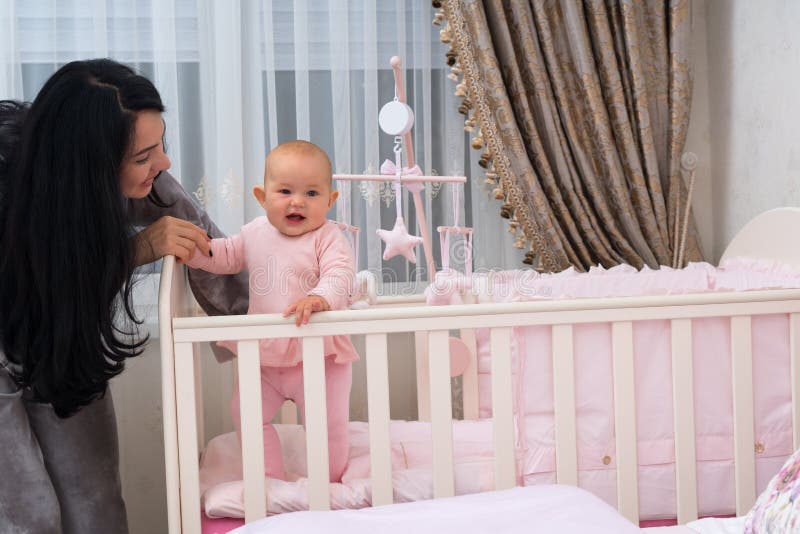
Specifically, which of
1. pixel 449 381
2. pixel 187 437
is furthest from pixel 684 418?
pixel 187 437

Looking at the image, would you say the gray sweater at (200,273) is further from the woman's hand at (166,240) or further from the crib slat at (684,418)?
the crib slat at (684,418)

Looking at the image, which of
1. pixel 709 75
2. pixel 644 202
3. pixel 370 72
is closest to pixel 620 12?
pixel 709 75

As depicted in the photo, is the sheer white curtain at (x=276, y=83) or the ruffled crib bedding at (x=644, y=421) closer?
the ruffled crib bedding at (x=644, y=421)

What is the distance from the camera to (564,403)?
1542 mm

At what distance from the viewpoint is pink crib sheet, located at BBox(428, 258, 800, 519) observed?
1569 mm

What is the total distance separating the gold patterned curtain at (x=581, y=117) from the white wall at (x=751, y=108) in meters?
0.11

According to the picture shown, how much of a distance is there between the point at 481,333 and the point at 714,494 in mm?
685

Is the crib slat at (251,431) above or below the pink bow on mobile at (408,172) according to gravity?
below

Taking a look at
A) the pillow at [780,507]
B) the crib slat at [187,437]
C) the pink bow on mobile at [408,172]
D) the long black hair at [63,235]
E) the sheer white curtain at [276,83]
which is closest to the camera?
the pillow at [780,507]

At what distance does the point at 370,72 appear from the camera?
232cm

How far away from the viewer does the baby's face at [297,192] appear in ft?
5.10

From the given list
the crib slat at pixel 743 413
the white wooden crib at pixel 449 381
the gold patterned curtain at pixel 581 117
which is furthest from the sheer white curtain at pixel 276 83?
the crib slat at pixel 743 413

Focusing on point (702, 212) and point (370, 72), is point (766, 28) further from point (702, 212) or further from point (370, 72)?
point (370, 72)

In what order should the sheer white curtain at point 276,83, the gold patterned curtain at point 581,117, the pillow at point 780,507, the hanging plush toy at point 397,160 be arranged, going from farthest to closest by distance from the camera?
the gold patterned curtain at point 581,117 → the sheer white curtain at point 276,83 → the hanging plush toy at point 397,160 → the pillow at point 780,507
